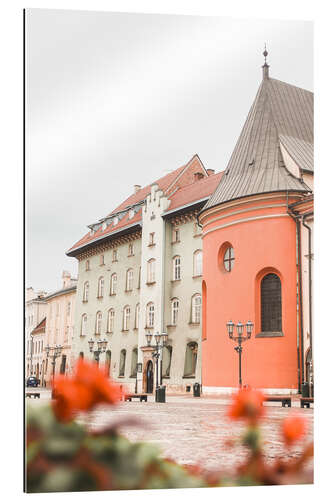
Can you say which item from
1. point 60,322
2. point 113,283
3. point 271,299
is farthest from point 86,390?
point 271,299

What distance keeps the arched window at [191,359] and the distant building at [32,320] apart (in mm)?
11235

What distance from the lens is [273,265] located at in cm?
1169

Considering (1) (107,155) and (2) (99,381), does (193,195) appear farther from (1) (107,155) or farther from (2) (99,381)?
(2) (99,381)

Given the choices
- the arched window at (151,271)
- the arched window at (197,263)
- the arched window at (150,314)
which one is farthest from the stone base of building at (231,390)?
the arched window at (197,263)

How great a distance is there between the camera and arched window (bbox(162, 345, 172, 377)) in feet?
54.1

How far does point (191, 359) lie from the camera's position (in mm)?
16328

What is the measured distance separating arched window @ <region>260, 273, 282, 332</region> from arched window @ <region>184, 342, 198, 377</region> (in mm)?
3854

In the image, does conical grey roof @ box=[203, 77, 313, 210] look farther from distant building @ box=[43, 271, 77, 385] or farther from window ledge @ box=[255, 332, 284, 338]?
distant building @ box=[43, 271, 77, 385]

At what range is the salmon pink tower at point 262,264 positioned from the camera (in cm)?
1011

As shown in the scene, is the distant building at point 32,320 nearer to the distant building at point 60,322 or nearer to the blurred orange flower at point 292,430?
the distant building at point 60,322

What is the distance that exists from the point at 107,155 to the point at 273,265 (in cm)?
723

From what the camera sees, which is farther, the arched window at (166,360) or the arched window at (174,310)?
the arched window at (166,360)

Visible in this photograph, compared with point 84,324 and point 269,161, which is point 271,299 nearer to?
point 269,161
